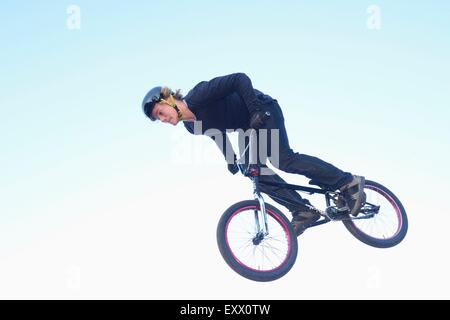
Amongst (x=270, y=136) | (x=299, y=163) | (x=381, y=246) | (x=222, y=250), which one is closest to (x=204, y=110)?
(x=270, y=136)

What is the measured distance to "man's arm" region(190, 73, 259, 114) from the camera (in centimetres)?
625

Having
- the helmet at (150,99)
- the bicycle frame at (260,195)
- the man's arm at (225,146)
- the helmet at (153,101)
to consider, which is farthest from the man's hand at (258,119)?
the helmet at (150,99)

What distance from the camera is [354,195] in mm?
6941

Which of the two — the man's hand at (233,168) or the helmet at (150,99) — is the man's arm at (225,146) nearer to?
the man's hand at (233,168)

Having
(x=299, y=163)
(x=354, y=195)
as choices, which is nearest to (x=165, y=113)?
(x=299, y=163)

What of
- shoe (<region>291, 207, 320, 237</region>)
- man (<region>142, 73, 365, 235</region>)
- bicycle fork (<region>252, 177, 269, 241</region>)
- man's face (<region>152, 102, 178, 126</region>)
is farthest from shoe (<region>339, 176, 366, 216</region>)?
man's face (<region>152, 102, 178, 126</region>)

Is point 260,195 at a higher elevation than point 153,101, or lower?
lower

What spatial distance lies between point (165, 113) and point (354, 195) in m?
2.97

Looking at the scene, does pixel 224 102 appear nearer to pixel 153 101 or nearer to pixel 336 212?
pixel 153 101

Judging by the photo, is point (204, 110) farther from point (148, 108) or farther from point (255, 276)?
point (255, 276)

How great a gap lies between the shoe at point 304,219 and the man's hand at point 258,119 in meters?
1.49

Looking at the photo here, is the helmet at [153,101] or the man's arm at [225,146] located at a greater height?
the helmet at [153,101]

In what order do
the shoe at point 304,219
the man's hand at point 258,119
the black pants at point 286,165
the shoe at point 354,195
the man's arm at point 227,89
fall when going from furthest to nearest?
the shoe at point 354,195 → the shoe at point 304,219 → the black pants at point 286,165 → the man's arm at point 227,89 → the man's hand at point 258,119

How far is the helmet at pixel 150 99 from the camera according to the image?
6332 millimetres
